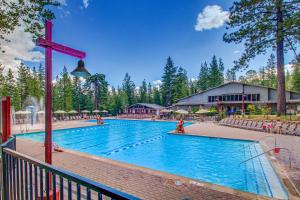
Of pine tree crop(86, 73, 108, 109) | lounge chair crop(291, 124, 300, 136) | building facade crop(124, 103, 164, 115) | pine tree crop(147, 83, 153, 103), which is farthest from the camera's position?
pine tree crop(147, 83, 153, 103)

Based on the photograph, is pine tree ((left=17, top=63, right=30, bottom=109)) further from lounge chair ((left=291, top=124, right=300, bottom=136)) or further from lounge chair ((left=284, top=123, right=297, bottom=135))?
lounge chair ((left=291, top=124, right=300, bottom=136))

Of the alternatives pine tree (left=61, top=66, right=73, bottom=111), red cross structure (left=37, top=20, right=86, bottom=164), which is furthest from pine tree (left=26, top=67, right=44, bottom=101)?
red cross structure (left=37, top=20, right=86, bottom=164)

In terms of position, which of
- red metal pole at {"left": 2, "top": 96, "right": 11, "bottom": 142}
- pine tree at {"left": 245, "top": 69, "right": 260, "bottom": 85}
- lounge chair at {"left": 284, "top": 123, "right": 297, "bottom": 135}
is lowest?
lounge chair at {"left": 284, "top": 123, "right": 297, "bottom": 135}

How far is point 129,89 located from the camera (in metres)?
54.4

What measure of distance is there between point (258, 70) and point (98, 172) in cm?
6095

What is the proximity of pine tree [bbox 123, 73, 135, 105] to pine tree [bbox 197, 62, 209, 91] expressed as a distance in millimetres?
19189

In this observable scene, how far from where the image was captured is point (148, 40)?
2530cm

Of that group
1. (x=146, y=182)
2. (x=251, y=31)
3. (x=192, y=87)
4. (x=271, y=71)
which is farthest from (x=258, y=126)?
(x=271, y=71)

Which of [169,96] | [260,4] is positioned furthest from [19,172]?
[169,96]

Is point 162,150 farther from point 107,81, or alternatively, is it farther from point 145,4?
point 107,81

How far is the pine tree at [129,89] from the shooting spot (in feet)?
175

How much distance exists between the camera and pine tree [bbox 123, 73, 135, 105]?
5341 centimetres

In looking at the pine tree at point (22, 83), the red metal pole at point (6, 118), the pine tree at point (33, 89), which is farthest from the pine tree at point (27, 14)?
the pine tree at point (22, 83)

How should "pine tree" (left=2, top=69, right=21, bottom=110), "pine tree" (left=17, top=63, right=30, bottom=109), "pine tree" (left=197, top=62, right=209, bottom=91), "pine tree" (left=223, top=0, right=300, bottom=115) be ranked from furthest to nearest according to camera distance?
"pine tree" (left=197, top=62, right=209, bottom=91), "pine tree" (left=17, top=63, right=30, bottom=109), "pine tree" (left=2, top=69, right=21, bottom=110), "pine tree" (left=223, top=0, right=300, bottom=115)
